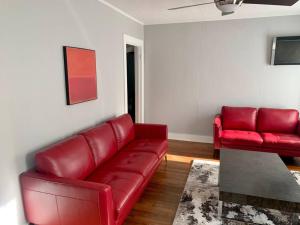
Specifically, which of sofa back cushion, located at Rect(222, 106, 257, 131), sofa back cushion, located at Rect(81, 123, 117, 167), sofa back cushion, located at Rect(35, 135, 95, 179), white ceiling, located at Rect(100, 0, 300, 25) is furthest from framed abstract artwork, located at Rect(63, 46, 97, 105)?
sofa back cushion, located at Rect(222, 106, 257, 131)

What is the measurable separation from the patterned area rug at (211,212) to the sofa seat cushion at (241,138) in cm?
97

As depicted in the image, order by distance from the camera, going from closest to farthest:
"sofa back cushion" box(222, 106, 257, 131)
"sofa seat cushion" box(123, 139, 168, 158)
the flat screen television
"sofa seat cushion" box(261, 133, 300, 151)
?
"sofa seat cushion" box(123, 139, 168, 158)
"sofa seat cushion" box(261, 133, 300, 151)
the flat screen television
"sofa back cushion" box(222, 106, 257, 131)

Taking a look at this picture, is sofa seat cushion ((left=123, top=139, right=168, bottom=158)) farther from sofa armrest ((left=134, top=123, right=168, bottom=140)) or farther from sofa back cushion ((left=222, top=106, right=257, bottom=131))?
sofa back cushion ((left=222, top=106, right=257, bottom=131))

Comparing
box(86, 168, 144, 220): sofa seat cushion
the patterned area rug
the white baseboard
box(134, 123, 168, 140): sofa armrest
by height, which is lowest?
the patterned area rug

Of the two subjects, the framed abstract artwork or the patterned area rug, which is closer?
the patterned area rug

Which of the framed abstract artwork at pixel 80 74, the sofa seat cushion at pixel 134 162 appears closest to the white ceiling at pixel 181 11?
the framed abstract artwork at pixel 80 74

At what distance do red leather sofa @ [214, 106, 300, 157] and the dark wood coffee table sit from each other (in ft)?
2.66

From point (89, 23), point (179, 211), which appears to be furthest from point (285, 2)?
point (179, 211)

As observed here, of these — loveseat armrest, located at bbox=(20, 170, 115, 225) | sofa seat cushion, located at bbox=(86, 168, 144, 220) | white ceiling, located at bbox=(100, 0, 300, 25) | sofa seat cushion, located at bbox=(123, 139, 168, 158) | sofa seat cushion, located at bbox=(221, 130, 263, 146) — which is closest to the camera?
loveseat armrest, located at bbox=(20, 170, 115, 225)

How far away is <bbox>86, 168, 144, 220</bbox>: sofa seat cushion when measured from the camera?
76.6 inches

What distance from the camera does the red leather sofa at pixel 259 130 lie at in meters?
3.52

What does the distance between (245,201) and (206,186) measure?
0.97m

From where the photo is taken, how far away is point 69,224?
1.88m

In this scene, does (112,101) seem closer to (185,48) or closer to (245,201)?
(185,48)
